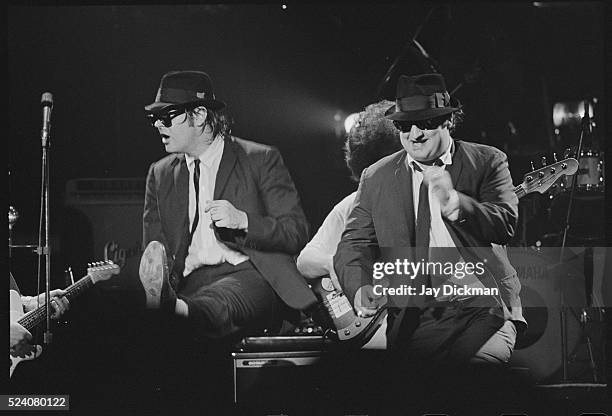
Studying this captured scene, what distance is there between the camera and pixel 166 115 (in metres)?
4.14

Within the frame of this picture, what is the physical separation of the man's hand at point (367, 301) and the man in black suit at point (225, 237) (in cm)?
22

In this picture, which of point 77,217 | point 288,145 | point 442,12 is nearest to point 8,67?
point 77,217

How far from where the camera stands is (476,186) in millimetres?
4020

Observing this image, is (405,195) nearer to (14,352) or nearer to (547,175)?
(547,175)

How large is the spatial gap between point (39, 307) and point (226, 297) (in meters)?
0.91

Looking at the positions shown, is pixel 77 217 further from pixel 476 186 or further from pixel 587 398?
pixel 587 398

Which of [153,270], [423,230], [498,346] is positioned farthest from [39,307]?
[498,346]

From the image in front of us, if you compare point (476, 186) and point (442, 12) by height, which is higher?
point (442, 12)

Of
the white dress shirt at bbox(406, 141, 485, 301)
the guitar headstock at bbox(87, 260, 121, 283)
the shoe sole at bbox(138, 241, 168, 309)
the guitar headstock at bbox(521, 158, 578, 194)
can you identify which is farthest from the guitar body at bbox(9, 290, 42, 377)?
the guitar headstock at bbox(521, 158, 578, 194)

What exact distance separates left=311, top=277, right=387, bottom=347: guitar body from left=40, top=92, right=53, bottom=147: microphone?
1.56 metres

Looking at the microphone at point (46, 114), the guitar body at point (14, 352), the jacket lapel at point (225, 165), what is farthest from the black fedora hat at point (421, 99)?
the guitar body at point (14, 352)

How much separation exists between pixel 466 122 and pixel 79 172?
6.12 feet

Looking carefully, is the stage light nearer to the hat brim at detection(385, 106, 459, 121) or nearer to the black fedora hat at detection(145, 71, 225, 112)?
the hat brim at detection(385, 106, 459, 121)

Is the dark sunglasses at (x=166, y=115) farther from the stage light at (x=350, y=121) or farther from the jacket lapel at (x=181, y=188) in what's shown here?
the stage light at (x=350, y=121)
